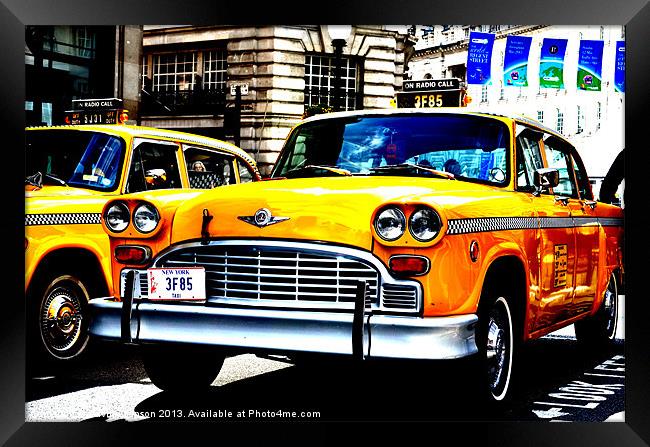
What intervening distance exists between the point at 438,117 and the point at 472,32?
1.90ft

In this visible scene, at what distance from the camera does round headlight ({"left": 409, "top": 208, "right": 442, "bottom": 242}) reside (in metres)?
4.25

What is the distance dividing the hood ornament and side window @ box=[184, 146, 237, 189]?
7.23ft

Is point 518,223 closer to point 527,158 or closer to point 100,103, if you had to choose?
point 527,158

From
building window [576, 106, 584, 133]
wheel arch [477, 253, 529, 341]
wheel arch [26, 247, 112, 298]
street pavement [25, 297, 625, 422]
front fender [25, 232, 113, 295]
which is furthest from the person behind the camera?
building window [576, 106, 584, 133]

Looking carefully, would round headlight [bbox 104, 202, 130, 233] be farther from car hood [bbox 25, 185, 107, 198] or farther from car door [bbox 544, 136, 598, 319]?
car door [bbox 544, 136, 598, 319]

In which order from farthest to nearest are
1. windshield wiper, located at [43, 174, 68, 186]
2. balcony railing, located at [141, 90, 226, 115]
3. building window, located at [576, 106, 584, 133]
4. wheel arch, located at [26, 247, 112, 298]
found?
balcony railing, located at [141, 90, 226, 115] → building window, located at [576, 106, 584, 133] → windshield wiper, located at [43, 174, 68, 186] → wheel arch, located at [26, 247, 112, 298]

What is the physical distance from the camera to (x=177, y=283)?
462 centimetres

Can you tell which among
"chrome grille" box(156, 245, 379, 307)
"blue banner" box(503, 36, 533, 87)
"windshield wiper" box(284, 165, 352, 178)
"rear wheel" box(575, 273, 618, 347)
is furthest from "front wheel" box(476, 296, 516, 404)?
"rear wheel" box(575, 273, 618, 347)

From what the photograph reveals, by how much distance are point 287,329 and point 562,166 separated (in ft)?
9.67

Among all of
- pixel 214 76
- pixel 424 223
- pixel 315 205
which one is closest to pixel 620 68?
pixel 424 223

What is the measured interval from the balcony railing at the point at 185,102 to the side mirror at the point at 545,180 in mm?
2274

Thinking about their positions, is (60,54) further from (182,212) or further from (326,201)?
(326,201)

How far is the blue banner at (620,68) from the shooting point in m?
5.56
